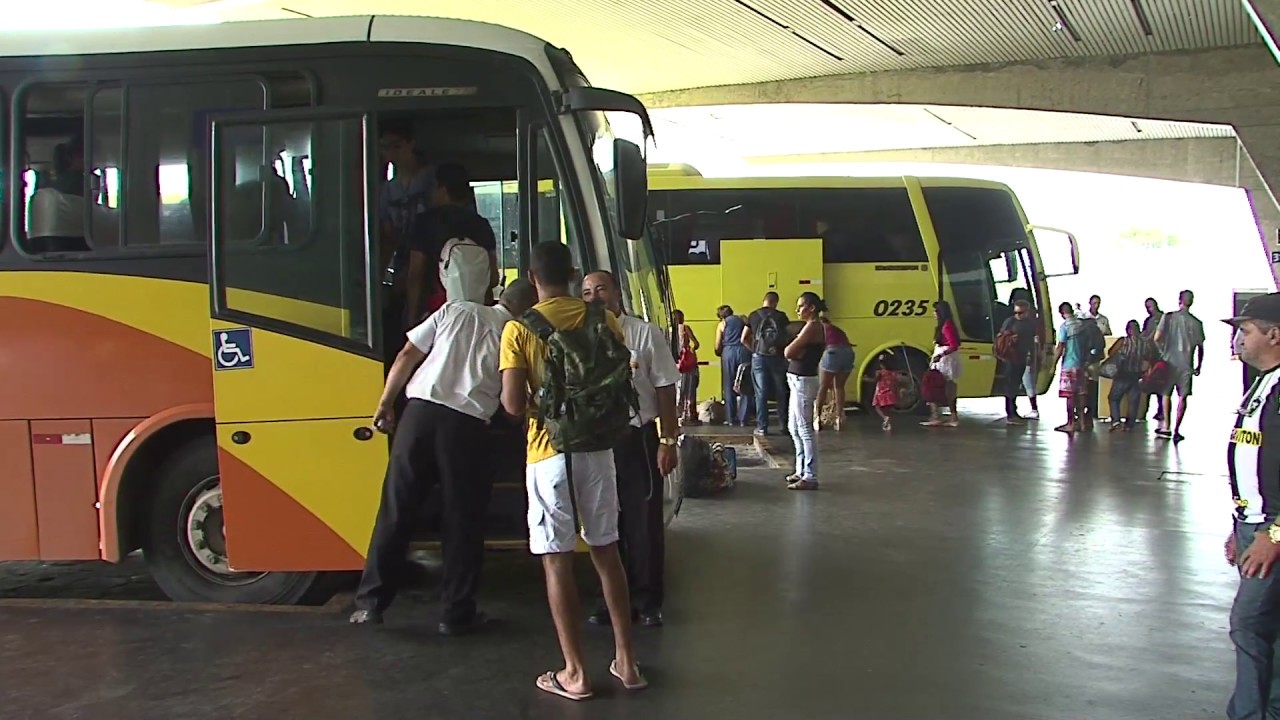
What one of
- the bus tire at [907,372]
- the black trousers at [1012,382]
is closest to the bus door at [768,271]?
the bus tire at [907,372]

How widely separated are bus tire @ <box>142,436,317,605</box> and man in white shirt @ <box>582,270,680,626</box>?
6.13 feet

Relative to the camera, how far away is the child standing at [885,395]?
14820 mm

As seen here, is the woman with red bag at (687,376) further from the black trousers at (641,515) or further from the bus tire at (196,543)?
the bus tire at (196,543)

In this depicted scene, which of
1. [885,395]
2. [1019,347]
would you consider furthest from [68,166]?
[1019,347]

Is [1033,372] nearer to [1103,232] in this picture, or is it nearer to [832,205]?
[832,205]

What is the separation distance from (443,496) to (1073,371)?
421 inches

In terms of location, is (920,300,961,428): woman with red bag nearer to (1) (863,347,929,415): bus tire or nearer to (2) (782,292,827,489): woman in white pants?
(1) (863,347,929,415): bus tire

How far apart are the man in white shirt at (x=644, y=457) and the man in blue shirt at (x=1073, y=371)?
963cm

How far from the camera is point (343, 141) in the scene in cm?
551

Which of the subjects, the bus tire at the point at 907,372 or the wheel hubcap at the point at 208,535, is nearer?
the wheel hubcap at the point at 208,535

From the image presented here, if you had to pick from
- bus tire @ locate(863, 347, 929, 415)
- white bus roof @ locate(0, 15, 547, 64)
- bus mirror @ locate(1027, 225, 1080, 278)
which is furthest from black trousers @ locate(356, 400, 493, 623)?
bus mirror @ locate(1027, 225, 1080, 278)

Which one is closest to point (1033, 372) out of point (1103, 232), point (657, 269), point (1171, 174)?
point (657, 269)

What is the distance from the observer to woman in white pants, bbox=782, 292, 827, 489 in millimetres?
9172

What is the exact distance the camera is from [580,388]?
14.3 feet
